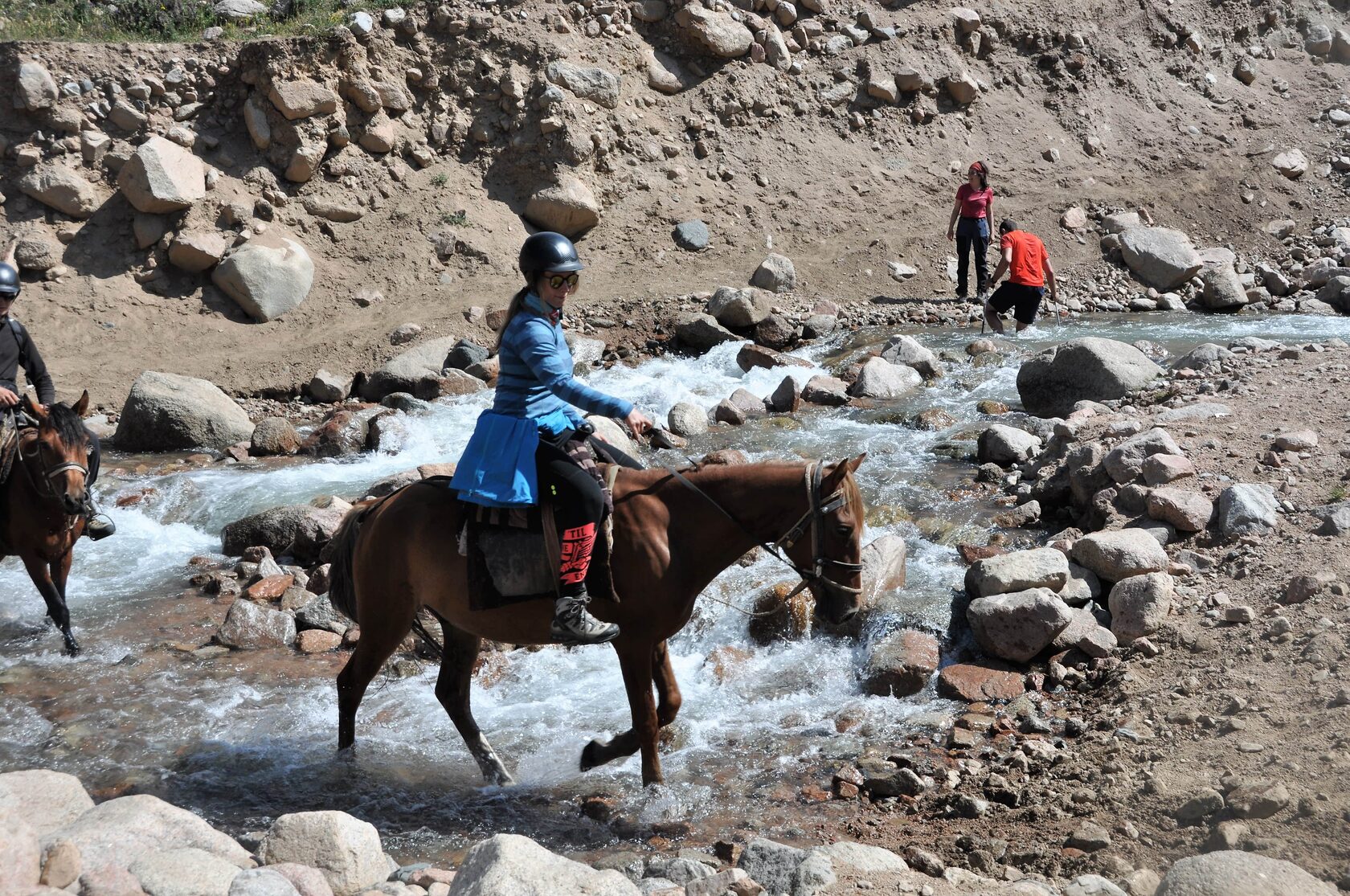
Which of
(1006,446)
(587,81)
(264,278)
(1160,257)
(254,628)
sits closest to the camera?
(254,628)

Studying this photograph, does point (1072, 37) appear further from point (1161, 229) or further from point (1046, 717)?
point (1046, 717)

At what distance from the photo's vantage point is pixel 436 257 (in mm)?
18375

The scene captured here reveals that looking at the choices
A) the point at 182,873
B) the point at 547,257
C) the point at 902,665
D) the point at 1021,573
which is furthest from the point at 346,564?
the point at 1021,573

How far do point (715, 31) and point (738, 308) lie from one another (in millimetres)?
7886

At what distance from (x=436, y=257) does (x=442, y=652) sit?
12.6 meters

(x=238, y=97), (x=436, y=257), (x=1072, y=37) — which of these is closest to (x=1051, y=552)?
(x=436, y=257)

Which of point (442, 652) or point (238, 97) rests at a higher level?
point (238, 97)

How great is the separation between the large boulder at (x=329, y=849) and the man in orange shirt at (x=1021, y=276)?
43.1 ft

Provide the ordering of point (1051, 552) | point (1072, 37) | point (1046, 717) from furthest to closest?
point (1072, 37) → point (1051, 552) → point (1046, 717)

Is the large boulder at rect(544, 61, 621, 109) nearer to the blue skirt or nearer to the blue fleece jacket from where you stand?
the blue fleece jacket

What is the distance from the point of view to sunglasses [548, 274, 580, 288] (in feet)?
18.4

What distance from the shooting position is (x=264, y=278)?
17.0 meters

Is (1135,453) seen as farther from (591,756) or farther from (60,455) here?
(60,455)

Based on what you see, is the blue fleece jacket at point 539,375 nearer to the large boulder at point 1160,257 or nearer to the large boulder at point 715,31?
the large boulder at point 1160,257
